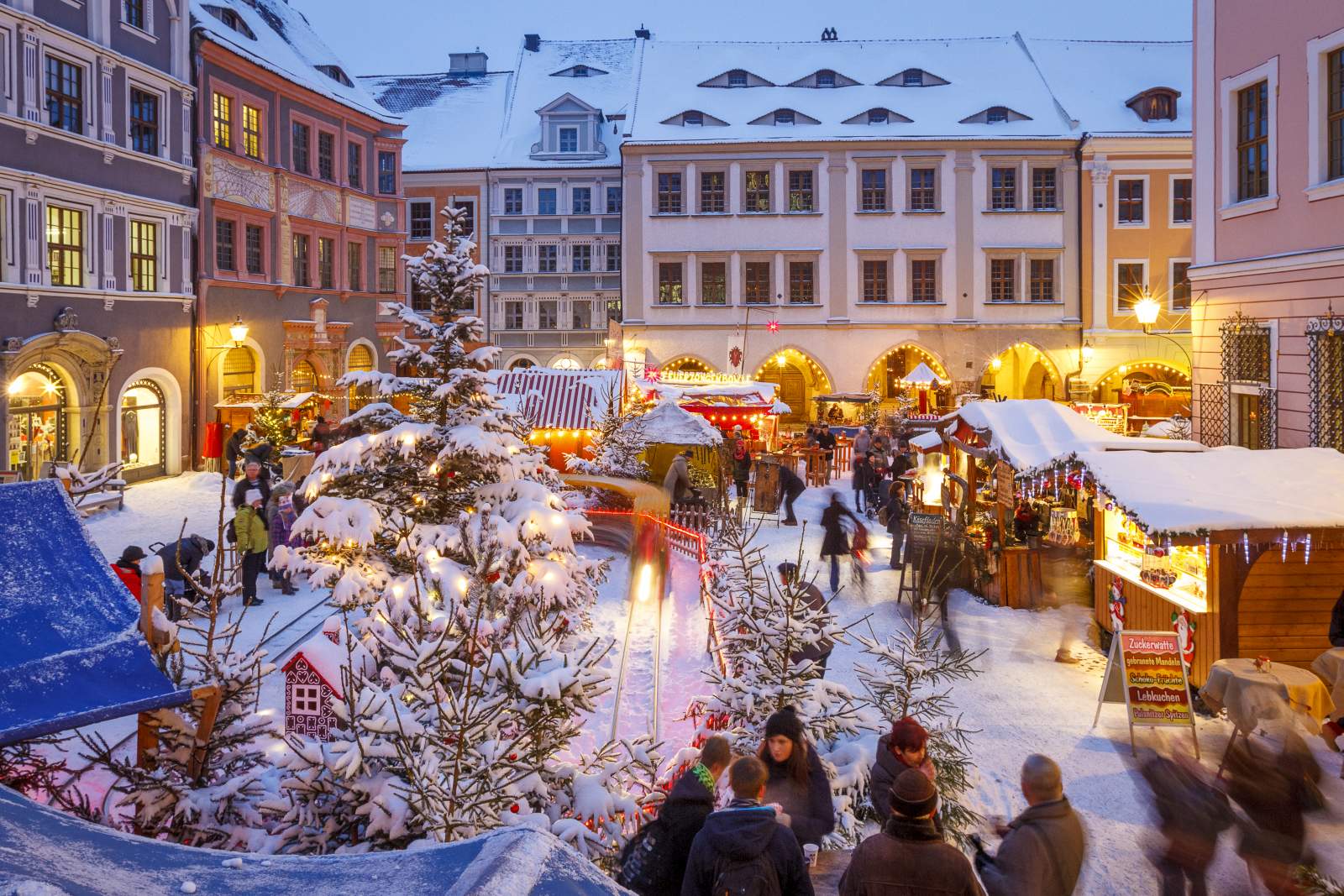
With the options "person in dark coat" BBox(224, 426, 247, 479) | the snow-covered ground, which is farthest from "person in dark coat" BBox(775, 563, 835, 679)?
"person in dark coat" BBox(224, 426, 247, 479)

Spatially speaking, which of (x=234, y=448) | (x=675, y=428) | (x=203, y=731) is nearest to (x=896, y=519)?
(x=675, y=428)

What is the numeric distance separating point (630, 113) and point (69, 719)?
114 feet

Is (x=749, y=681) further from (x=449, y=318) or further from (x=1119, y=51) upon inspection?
(x=1119, y=51)

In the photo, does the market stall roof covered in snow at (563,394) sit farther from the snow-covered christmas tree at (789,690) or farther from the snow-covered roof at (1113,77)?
the snow-covered roof at (1113,77)

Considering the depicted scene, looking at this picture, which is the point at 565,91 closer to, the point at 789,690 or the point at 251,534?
the point at 251,534

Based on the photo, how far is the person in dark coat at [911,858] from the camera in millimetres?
3824

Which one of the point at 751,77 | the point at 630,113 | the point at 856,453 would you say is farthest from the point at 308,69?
the point at 856,453

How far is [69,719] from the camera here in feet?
13.2

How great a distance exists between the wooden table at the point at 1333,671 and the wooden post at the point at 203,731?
8069mm

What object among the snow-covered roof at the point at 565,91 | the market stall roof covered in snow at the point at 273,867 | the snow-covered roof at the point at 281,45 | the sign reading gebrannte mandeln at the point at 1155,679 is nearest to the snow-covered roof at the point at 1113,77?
the snow-covered roof at the point at 565,91

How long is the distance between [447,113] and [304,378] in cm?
1844

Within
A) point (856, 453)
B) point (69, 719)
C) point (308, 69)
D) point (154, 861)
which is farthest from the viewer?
point (308, 69)

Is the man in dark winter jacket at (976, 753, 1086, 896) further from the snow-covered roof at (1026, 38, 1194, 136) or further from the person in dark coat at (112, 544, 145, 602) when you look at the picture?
the snow-covered roof at (1026, 38, 1194, 136)

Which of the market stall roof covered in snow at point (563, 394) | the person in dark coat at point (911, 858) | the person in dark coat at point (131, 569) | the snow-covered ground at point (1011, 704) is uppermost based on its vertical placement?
the market stall roof covered in snow at point (563, 394)
